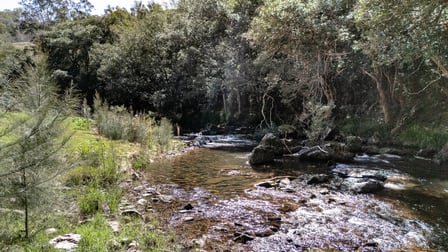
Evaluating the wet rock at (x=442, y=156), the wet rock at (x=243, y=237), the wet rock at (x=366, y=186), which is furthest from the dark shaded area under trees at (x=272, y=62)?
the wet rock at (x=243, y=237)

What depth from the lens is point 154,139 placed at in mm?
13016

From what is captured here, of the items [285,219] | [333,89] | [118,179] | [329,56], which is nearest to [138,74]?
[333,89]

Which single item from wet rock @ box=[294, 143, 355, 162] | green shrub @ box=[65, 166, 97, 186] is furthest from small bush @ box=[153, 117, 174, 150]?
green shrub @ box=[65, 166, 97, 186]

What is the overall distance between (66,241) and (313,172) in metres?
7.38

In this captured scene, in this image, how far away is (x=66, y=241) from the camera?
409 cm

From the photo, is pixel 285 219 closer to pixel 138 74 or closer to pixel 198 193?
pixel 198 193

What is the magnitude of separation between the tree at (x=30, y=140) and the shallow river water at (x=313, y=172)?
4049mm

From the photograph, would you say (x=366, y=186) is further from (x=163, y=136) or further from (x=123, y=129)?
(x=123, y=129)

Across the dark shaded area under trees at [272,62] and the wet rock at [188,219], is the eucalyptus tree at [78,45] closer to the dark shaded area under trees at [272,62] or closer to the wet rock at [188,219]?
the dark shaded area under trees at [272,62]

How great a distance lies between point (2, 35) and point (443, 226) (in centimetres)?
655

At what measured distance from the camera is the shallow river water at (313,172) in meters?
6.56

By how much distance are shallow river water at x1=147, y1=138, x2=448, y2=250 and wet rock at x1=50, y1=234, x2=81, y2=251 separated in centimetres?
346

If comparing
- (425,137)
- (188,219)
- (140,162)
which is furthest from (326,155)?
(188,219)

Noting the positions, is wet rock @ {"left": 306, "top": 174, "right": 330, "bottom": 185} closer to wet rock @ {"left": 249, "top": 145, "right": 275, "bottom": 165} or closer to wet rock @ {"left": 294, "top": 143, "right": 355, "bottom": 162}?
wet rock @ {"left": 249, "top": 145, "right": 275, "bottom": 165}
